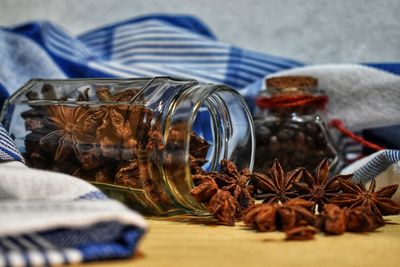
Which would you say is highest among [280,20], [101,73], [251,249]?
[280,20]

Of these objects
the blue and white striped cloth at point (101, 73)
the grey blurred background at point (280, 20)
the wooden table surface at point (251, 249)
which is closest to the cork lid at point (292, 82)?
the blue and white striped cloth at point (101, 73)

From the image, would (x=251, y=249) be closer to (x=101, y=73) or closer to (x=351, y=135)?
(x=351, y=135)

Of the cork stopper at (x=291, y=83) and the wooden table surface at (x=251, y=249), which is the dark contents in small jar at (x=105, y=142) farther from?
the cork stopper at (x=291, y=83)

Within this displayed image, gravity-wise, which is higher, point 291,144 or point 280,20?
point 280,20

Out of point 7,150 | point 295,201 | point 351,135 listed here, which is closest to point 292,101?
point 351,135

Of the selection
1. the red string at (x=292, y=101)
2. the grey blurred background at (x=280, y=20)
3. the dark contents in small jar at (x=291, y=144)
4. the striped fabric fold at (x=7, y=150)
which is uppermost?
the grey blurred background at (x=280, y=20)

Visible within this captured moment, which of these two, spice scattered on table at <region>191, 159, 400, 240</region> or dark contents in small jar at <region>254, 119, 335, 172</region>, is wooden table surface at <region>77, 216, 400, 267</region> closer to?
spice scattered on table at <region>191, 159, 400, 240</region>
